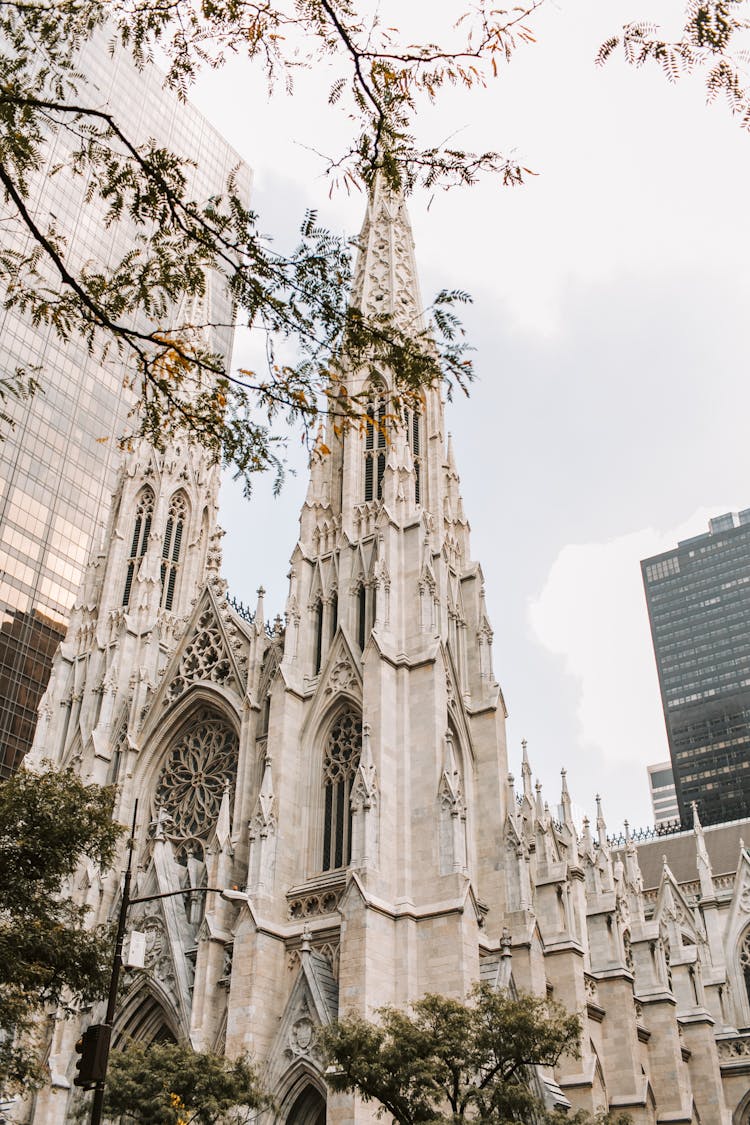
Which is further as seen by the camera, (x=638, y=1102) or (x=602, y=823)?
(x=602, y=823)

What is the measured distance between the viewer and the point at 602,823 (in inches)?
1609

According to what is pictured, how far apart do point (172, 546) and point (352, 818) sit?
69.2 feet

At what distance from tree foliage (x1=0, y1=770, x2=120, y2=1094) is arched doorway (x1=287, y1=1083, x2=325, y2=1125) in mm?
8196

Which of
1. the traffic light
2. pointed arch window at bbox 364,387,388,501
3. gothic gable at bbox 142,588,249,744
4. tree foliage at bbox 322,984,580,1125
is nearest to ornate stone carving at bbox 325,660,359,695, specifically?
gothic gable at bbox 142,588,249,744

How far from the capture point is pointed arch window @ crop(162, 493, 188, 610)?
4419 cm

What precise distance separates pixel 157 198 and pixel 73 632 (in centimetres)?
3503

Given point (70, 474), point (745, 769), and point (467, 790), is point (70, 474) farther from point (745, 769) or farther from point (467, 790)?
point (745, 769)

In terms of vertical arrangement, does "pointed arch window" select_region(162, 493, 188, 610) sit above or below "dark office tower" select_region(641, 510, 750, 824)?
below

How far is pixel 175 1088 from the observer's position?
22141 millimetres

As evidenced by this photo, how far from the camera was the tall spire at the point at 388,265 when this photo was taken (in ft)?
137

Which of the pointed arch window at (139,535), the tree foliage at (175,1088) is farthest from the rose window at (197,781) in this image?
the tree foliage at (175,1088)

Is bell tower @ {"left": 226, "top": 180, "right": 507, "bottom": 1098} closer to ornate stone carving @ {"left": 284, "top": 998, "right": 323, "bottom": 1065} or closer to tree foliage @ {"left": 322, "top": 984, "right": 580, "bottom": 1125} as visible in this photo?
ornate stone carving @ {"left": 284, "top": 998, "right": 323, "bottom": 1065}

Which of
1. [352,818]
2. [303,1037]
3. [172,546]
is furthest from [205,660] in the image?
[303,1037]

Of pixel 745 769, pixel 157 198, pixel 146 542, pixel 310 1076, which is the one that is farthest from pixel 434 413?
pixel 745 769
